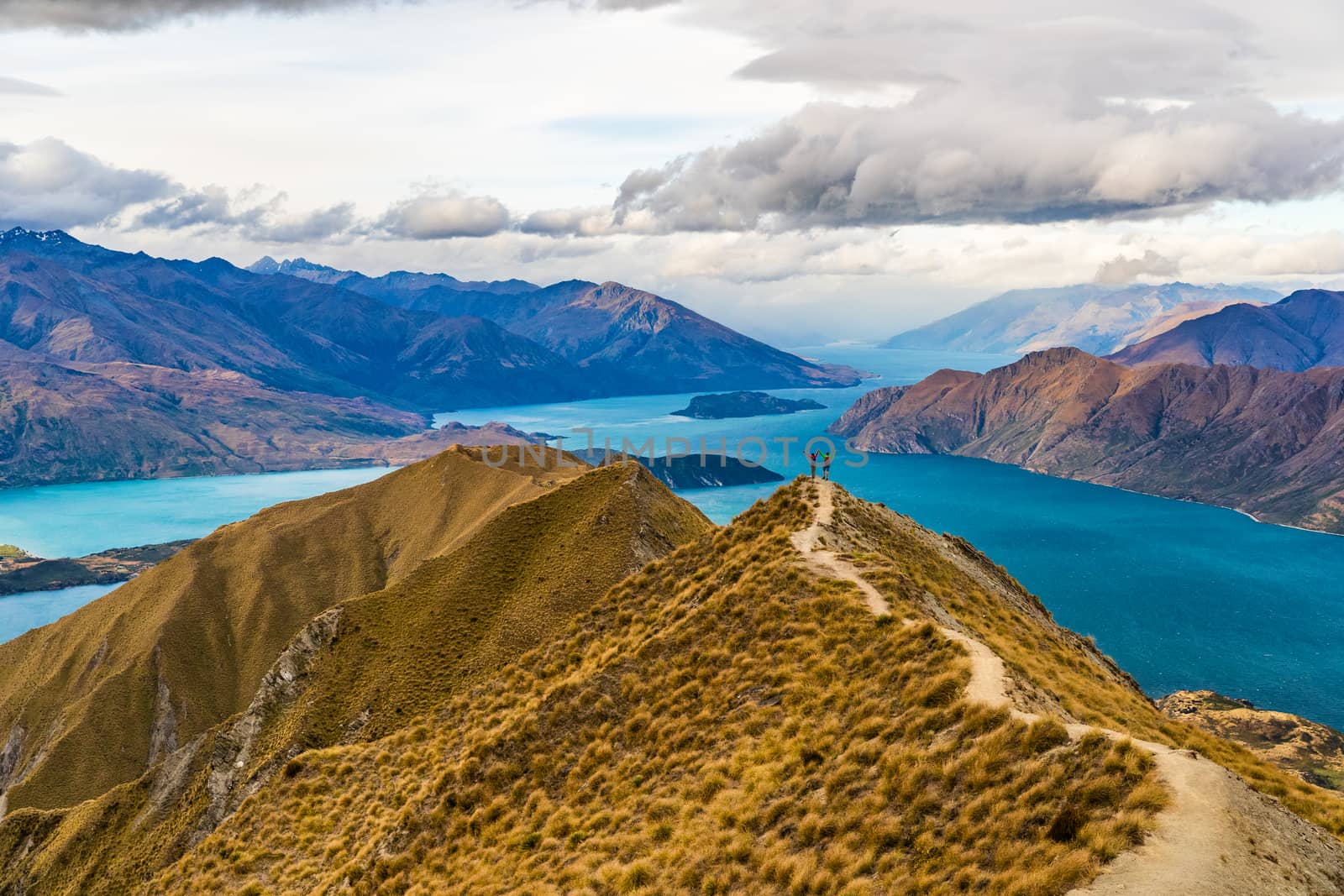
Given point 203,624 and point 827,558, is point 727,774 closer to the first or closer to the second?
point 827,558

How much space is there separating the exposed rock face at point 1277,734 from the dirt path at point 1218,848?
13678 cm

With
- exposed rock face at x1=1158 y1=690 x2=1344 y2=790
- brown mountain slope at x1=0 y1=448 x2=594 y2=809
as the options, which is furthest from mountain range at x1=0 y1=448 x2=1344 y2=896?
exposed rock face at x1=1158 y1=690 x2=1344 y2=790

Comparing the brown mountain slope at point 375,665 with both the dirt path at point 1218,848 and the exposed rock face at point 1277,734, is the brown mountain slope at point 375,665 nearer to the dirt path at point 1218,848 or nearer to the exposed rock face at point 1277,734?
the dirt path at point 1218,848

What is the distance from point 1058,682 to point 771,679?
11311 mm

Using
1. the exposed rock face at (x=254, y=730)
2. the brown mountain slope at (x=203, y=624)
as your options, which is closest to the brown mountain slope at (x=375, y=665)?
the exposed rock face at (x=254, y=730)

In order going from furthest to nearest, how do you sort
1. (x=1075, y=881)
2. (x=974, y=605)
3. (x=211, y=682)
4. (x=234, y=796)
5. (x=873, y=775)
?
(x=211, y=682)
(x=234, y=796)
(x=974, y=605)
(x=873, y=775)
(x=1075, y=881)

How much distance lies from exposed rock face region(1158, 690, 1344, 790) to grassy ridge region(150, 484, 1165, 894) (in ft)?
425

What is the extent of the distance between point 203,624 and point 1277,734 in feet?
577

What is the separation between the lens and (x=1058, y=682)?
33156mm

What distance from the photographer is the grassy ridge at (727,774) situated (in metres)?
20.0

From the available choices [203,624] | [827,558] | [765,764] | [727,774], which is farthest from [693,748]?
[203,624]

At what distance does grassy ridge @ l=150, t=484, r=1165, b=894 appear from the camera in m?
20.0

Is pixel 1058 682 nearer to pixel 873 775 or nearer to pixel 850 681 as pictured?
pixel 850 681

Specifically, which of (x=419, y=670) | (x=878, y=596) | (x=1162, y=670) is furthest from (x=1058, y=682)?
(x=1162, y=670)
